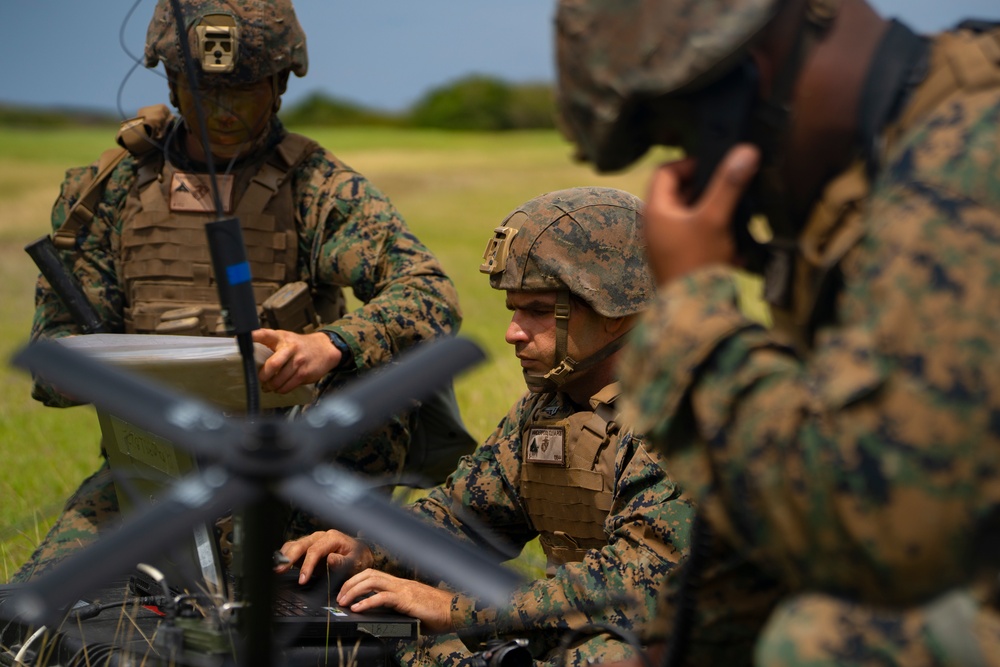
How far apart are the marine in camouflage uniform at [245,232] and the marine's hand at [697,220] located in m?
3.11

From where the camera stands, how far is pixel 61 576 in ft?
7.29

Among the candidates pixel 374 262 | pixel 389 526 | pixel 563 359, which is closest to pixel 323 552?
pixel 563 359

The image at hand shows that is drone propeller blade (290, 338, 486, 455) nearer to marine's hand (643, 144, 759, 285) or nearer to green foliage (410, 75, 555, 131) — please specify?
marine's hand (643, 144, 759, 285)

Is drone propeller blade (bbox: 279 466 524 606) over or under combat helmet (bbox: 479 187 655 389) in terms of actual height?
over

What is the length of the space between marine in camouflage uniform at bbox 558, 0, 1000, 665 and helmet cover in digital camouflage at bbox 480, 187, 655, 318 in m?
1.99

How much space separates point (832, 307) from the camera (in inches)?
97.7

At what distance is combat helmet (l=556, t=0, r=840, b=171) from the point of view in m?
2.37

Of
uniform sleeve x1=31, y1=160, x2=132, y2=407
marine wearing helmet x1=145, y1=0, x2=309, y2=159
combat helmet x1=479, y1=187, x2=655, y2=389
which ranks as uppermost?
marine wearing helmet x1=145, y1=0, x2=309, y2=159

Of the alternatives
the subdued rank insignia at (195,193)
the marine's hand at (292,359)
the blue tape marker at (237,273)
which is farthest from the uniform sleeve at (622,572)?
the subdued rank insignia at (195,193)

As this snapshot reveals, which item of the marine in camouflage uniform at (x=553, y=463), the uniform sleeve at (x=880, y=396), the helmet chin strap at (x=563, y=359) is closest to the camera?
the uniform sleeve at (x=880, y=396)

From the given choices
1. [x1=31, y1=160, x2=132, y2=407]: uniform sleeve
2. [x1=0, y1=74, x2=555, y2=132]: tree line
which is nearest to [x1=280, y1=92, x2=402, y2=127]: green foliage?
[x1=0, y1=74, x2=555, y2=132]: tree line

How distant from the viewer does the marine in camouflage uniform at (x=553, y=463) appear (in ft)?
13.3

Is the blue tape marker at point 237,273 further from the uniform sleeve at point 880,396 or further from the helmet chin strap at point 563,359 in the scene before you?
the helmet chin strap at point 563,359

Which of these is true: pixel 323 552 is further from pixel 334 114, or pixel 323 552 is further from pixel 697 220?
pixel 334 114
